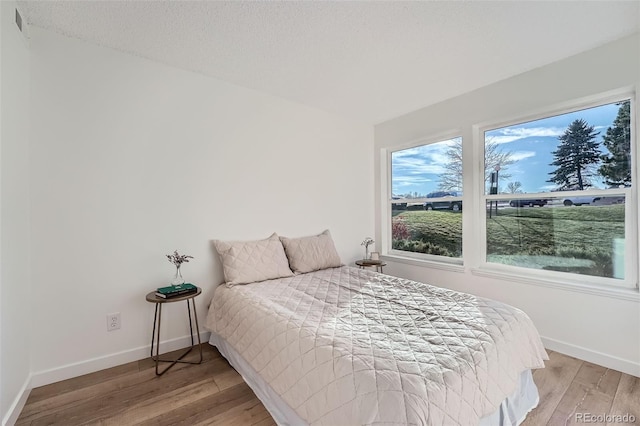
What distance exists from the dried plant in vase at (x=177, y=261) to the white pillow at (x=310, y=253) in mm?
947

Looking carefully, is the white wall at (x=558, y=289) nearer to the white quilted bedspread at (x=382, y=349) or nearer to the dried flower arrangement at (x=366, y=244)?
the dried flower arrangement at (x=366, y=244)

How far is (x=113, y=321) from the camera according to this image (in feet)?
6.95

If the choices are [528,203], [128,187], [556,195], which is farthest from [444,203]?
[128,187]

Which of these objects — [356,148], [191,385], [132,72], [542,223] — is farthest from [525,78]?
[191,385]

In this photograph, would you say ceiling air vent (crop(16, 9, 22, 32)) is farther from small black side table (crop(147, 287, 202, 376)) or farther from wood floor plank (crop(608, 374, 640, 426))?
wood floor plank (crop(608, 374, 640, 426))

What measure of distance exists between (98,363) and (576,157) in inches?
161

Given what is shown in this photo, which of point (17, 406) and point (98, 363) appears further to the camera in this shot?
point (98, 363)

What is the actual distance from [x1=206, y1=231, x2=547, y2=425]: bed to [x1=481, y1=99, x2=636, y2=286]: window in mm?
1165

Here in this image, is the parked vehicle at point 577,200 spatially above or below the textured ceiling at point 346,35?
below

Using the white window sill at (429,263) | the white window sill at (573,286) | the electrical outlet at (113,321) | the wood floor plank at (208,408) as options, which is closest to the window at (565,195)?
the white window sill at (573,286)

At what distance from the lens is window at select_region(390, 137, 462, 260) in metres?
3.20

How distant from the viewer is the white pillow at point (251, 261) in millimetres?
2402

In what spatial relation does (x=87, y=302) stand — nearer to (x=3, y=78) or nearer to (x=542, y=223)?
(x=3, y=78)

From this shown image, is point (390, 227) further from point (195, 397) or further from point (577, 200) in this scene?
point (195, 397)
